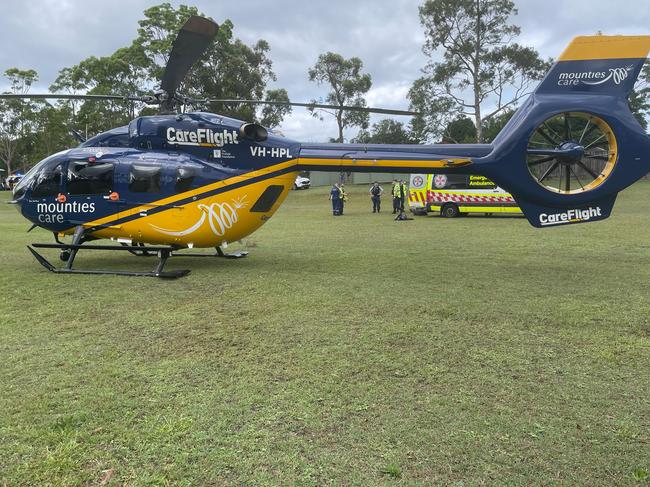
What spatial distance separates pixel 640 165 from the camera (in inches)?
257

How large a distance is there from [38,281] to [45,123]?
1710 inches

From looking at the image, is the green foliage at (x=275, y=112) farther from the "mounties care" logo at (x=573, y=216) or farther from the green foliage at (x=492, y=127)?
the "mounties care" logo at (x=573, y=216)

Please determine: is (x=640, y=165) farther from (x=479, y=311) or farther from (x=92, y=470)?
(x=92, y=470)

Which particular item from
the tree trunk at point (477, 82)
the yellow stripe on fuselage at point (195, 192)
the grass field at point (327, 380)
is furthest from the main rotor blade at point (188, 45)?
the tree trunk at point (477, 82)

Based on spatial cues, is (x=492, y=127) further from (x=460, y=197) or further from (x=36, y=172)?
(x=36, y=172)

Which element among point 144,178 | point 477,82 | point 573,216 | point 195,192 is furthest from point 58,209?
point 477,82

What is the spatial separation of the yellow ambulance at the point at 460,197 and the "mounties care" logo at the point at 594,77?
11798 mm

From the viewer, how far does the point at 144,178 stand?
7754mm

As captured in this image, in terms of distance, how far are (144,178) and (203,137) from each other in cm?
124

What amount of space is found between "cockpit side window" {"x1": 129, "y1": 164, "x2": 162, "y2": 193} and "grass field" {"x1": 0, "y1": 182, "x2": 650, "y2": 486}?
167 centimetres

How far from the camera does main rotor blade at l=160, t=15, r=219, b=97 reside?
19.2 ft

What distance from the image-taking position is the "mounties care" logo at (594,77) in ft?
21.1

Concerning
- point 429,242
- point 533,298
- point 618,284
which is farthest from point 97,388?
point 429,242

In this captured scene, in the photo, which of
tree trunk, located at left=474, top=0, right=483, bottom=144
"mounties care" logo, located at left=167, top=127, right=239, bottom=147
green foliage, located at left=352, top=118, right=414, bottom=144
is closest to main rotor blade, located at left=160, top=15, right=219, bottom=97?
"mounties care" logo, located at left=167, top=127, right=239, bottom=147
